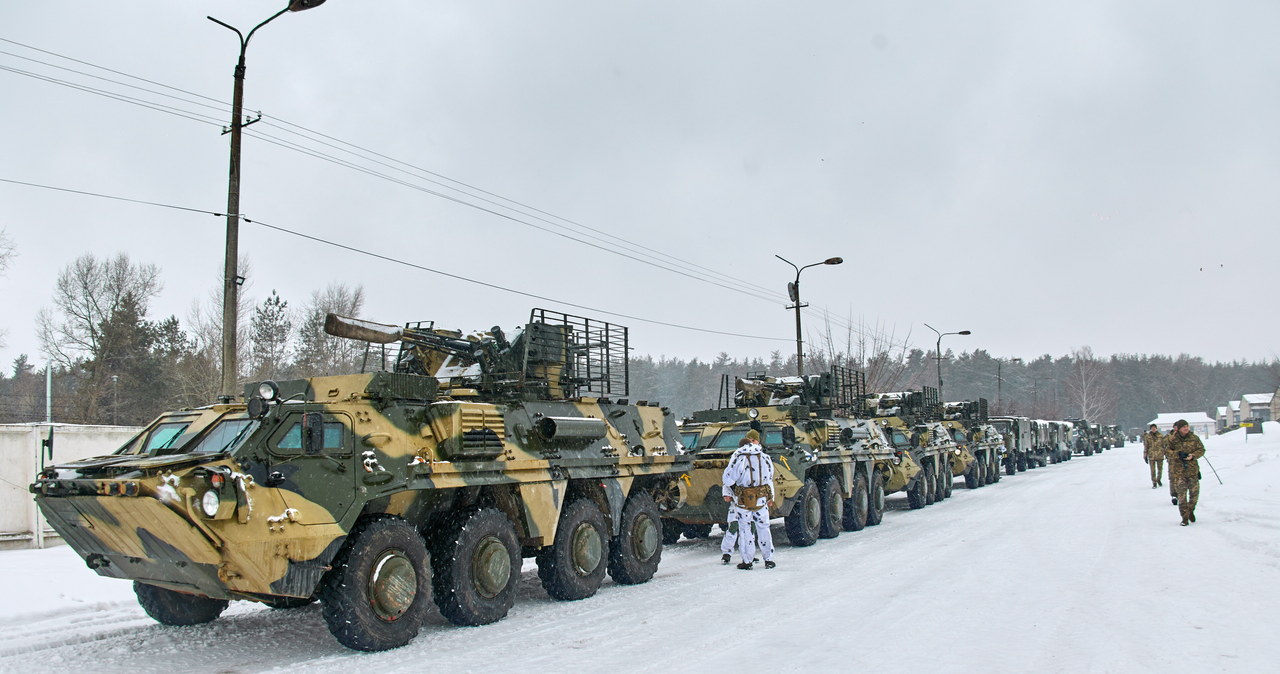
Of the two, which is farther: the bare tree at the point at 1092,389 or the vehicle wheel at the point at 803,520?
the bare tree at the point at 1092,389

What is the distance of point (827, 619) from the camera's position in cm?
798

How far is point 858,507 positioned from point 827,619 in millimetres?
9295

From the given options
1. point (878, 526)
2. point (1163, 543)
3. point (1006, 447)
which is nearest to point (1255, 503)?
point (1163, 543)

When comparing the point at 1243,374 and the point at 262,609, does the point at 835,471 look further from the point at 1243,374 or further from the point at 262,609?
the point at 1243,374

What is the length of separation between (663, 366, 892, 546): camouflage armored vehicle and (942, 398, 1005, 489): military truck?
8.73 metres

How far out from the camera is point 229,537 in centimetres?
664

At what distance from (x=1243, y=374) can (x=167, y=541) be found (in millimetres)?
135564

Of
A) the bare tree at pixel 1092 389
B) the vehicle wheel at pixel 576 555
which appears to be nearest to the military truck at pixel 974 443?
the vehicle wheel at pixel 576 555

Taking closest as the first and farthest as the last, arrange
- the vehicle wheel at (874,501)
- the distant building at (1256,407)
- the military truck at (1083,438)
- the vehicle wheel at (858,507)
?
the vehicle wheel at (858,507), the vehicle wheel at (874,501), the military truck at (1083,438), the distant building at (1256,407)

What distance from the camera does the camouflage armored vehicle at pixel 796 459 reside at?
45.3ft

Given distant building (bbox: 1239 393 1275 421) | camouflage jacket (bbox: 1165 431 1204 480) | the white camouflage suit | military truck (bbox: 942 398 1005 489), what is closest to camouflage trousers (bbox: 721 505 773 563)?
the white camouflage suit

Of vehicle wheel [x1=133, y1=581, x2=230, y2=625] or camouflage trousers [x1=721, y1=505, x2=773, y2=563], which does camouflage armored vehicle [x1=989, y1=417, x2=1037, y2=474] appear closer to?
camouflage trousers [x1=721, y1=505, x2=773, y2=563]

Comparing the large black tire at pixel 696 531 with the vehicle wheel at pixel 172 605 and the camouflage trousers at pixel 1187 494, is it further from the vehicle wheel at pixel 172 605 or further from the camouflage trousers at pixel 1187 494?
the vehicle wheel at pixel 172 605

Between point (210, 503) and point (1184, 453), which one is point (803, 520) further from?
point (210, 503)
